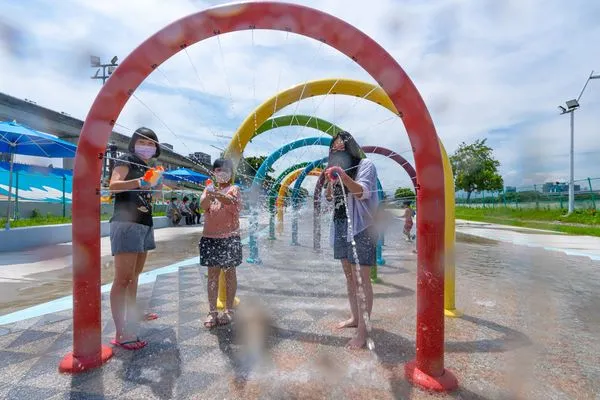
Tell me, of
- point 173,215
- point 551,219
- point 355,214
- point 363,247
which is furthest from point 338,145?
point 551,219

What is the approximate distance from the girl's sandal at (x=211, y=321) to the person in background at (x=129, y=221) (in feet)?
1.82

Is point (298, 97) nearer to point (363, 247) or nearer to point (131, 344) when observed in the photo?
point (363, 247)

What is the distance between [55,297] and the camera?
4.56 m

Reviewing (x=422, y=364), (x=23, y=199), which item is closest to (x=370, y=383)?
(x=422, y=364)

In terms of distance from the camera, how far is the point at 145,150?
3055mm

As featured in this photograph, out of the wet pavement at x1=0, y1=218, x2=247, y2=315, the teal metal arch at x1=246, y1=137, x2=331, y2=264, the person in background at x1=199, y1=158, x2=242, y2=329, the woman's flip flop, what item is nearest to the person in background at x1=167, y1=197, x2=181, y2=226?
the wet pavement at x1=0, y1=218, x2=247, y2=315

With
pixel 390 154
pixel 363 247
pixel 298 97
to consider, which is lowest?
pixel 363 247

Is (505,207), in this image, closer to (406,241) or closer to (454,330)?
(406,241)

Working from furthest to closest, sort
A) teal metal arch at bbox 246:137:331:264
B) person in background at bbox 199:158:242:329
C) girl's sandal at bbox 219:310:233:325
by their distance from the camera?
1. teal metal arch at bbox 246:137:331:264
2. girl's sandal at bbox 219:310:233:325
3. person in background at bbox 199:158:242:329

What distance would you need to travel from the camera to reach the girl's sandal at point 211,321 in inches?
134

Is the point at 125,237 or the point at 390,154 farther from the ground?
the point at 390,154

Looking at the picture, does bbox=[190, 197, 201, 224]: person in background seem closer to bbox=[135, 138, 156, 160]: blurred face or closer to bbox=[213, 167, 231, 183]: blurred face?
bbox=[213, 167, 231, 183]: blurred face

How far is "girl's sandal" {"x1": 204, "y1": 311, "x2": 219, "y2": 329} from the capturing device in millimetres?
3395

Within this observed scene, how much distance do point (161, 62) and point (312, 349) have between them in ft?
8.24
